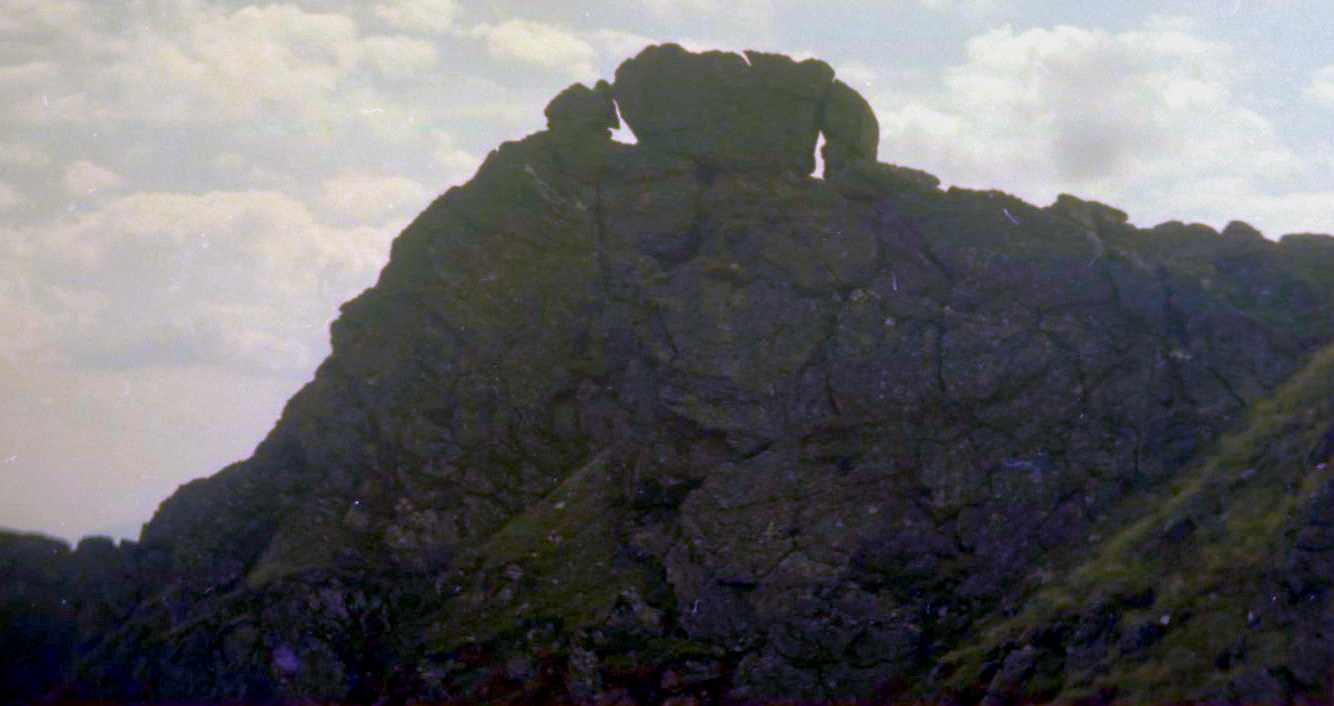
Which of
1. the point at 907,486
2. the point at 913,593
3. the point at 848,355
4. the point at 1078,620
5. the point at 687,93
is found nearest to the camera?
the point at 1078,620

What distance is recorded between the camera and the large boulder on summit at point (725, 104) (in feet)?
140

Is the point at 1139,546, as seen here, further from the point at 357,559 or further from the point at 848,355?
the point at 357,559

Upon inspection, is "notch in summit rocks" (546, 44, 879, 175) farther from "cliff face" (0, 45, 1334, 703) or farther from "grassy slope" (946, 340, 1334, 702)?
"grassy slope" (946, 340, 1334, 702)

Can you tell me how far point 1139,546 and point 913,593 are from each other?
6.50 metres

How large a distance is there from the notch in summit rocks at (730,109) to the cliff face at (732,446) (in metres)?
0.16

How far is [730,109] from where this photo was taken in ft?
143

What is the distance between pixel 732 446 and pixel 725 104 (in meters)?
15.9

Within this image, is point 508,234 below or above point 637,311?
above

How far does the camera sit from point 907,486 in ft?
111

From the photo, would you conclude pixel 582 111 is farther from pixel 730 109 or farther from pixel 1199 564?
pixel 1199 564

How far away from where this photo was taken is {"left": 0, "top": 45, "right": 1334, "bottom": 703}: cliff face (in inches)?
1215

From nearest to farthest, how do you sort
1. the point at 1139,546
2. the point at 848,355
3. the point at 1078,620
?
1. the point at 1078,620
2. the point at 1139,546
3. the point at 848,355

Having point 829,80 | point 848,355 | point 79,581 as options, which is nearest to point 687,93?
point 829,80

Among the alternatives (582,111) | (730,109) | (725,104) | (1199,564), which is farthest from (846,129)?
(1199,564)
